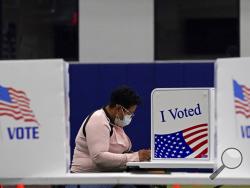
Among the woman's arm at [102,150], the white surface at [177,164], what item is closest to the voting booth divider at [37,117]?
the white surface at [177,164]

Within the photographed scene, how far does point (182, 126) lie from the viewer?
5.28 metres

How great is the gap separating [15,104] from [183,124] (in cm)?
126

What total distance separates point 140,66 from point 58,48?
1.70 meters

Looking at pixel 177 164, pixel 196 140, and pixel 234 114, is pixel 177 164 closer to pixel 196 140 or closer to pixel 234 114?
pixel 196 140

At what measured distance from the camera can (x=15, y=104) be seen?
4.77 metres

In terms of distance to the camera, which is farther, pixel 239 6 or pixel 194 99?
pixel 239 6

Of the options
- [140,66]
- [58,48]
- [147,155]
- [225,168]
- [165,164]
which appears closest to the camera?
[225,168]

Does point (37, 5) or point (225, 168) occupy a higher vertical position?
point (37, 5)

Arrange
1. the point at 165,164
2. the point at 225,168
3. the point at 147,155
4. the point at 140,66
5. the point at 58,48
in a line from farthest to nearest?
the point at 58,48, the point at 140,66, the point at 147,155, the point at 165,164, the point at 225,168

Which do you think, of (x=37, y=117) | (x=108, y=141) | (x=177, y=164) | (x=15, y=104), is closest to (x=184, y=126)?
(x=177, y=164)

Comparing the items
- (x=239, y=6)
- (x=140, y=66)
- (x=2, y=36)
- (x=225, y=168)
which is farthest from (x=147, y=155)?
(x=2, y=36)

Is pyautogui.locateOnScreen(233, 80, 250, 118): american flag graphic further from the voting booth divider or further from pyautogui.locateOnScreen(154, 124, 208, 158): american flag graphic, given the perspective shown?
pyautogui.locateOnScreen(154, 124, 208, 158): american flag graphic

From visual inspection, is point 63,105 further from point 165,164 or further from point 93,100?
point 93,100

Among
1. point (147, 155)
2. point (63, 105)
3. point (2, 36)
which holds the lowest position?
point (147, 155)
